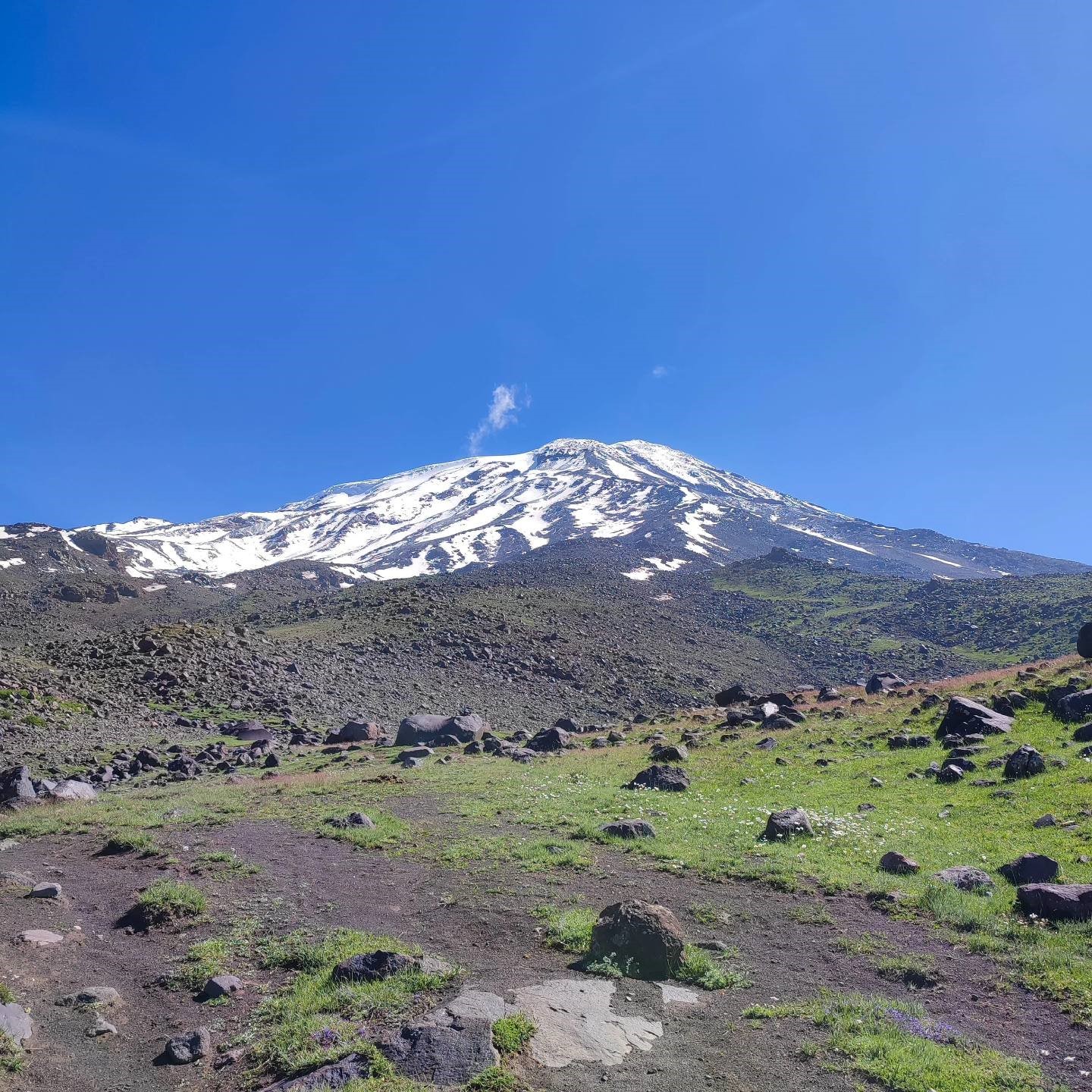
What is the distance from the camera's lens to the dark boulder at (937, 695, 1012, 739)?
26.7m

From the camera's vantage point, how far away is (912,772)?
23.0 meters

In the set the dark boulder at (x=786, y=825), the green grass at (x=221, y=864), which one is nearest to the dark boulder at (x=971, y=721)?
the dark boulder at (x=786, y=825)

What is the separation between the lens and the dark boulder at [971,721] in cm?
2672

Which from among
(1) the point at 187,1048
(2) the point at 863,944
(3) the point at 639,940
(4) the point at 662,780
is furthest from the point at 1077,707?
(1) the point at 187,1048

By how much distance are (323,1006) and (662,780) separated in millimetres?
17170

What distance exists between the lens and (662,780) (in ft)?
81.4

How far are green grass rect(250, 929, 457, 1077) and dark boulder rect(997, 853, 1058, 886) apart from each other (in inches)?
443

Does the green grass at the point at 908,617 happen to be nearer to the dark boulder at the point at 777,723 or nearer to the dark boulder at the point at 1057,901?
the dark boulder at the point at 777,723

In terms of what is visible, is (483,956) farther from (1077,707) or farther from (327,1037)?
(1077,707)

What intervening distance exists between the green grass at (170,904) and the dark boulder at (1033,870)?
633 inches

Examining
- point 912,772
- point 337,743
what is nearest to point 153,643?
point 337,743

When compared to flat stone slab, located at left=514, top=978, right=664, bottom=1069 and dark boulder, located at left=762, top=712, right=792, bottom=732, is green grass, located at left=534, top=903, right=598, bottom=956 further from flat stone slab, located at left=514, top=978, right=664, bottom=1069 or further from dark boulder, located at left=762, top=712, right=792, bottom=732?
A: dark boulder, located at left=762, top=712, right=792, bottom=732

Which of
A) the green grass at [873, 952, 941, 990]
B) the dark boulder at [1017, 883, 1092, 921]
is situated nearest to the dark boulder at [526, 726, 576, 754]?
the dark boulder at [1017, 883, 1092, 921]

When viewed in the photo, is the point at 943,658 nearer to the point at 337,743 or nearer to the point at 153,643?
the point at 337,743
